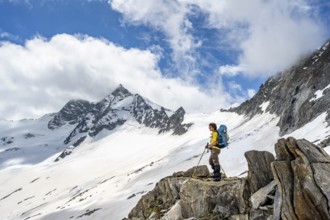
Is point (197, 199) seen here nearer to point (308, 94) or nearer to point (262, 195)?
point (262, 195)

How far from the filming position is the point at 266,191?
17953 mm

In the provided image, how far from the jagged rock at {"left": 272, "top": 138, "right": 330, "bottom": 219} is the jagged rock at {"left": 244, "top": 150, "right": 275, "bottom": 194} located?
2.26 m

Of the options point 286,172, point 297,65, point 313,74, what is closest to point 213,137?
point 286,172

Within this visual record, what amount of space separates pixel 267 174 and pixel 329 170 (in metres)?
3.57

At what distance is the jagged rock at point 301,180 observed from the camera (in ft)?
50.2

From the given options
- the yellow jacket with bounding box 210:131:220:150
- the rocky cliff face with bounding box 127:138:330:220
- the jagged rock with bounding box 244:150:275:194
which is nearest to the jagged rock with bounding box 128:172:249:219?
the rocky cliff face with bounding box 127:138:330:220

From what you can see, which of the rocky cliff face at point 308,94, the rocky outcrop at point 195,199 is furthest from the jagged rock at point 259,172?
the rocky cliff face at point 308,94

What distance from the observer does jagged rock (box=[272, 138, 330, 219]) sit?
50.2 ft

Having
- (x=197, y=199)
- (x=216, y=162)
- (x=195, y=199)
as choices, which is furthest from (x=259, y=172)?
(x=195, y=199)

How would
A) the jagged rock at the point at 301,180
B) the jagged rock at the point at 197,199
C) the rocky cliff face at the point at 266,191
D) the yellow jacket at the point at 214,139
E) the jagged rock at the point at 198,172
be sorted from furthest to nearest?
the jagged rock at the point at 198,172, the yellow jacket at the point at 214,139, the jagged rock at the point at 197,199, the rocky cliff face at the point at 266,191, the jagged rock at the point at 301,180

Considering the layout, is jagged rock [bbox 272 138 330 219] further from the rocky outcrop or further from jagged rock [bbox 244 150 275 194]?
the rocky outcrop

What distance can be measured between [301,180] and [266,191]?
2300mm

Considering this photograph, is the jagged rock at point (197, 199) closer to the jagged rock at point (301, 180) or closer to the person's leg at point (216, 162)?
the person's leg at point (216, 162)

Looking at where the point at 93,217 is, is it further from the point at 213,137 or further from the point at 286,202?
the point at 286,202
